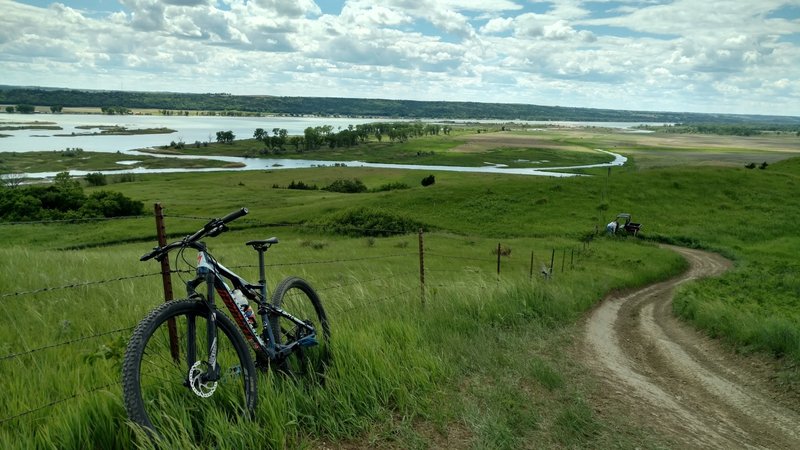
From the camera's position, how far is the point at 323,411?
5.34 m

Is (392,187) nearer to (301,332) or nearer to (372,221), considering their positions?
(372,221)

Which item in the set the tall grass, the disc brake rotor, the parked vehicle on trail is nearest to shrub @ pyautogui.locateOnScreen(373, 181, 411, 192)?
the parked vehicle on trail

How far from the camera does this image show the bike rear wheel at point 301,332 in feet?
19.8

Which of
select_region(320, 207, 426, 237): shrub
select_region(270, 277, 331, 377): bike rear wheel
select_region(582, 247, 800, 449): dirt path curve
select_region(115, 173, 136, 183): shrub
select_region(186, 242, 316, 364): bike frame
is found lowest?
select_region(115, 173, 136, 183): shrub

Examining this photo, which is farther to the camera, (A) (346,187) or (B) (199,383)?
(A) (346,187)

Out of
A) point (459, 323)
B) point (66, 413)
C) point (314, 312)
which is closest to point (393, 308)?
point (459, 323)

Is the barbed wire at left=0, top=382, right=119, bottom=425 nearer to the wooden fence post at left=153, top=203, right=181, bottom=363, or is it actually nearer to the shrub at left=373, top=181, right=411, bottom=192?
the wooden fence post at left=153, top=203, right=181, bottom=363

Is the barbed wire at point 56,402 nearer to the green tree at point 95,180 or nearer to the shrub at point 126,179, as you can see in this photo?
the green tree at point 95,180

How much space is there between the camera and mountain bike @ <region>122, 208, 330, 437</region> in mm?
4371

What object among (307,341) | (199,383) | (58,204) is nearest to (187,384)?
(199,383)

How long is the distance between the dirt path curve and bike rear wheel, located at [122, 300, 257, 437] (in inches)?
199

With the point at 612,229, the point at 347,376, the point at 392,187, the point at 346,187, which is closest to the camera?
the point at 347,376

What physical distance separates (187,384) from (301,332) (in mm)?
1727

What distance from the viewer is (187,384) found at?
4.75 meters
